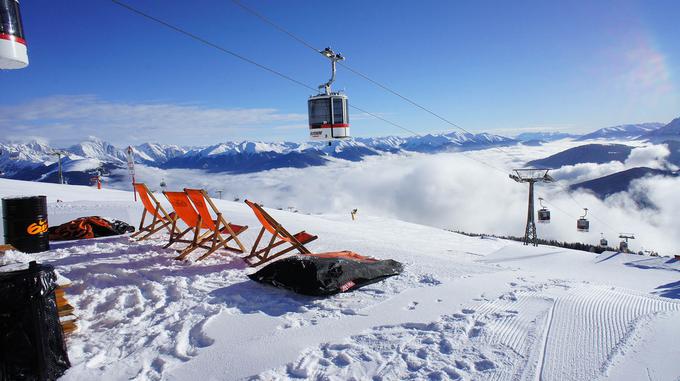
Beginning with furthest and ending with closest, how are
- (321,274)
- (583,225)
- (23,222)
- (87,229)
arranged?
(583,225) < (87,229) < (23,222) < (321,274)

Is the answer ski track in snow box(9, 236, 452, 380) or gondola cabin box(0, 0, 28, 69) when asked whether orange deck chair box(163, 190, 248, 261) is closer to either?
ski track in snow box(9, 236, 452, 380)

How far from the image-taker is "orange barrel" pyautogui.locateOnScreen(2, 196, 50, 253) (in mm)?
6309

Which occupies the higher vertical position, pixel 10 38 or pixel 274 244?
pixel 10 38

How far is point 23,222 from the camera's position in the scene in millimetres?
6328

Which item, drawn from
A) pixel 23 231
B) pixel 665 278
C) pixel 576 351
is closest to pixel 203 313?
pixel 576 351

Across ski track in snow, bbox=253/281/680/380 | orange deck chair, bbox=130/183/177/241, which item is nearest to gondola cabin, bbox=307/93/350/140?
orange deck chair, bbox=130/183/177/241

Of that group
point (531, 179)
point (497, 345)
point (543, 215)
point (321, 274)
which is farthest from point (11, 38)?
point (543, 215)

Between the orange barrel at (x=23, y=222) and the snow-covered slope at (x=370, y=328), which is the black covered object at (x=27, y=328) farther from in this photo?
the orange barrel at (x=23, y=222)

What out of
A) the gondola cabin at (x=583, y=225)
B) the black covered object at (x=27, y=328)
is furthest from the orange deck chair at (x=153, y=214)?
the gondola cabin at (x=583, y=225)

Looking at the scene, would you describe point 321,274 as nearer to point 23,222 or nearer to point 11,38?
point 11,38

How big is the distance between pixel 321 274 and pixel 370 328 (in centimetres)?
111

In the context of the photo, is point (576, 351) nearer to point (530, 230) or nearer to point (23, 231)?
point (23, 231)

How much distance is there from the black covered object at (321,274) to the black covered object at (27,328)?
2.27 meters

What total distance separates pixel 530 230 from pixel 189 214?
1337 inches
